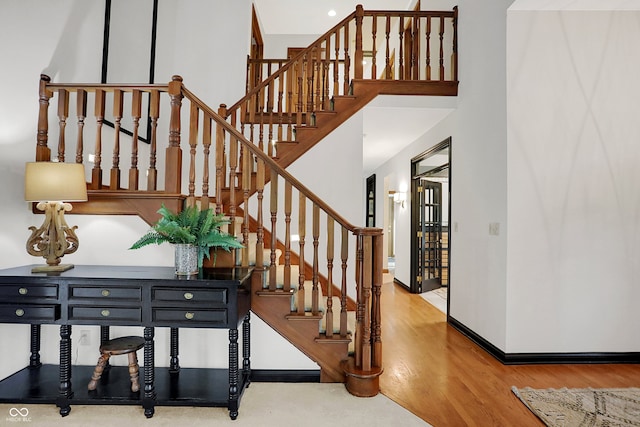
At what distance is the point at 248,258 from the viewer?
8.43ft

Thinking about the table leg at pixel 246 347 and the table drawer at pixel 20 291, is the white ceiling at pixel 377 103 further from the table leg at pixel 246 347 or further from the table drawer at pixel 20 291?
the table drawer at pixel 20 291

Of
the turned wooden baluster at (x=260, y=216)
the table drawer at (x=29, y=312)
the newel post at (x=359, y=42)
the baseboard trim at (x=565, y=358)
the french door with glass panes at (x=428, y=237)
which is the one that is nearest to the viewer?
the table drawer at (x=29, y=312)

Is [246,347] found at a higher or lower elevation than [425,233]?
lower

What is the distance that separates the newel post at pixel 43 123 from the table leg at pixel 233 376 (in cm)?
187

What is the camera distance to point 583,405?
7.41 ft

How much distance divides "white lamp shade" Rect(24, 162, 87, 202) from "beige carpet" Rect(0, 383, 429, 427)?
133 centimetres

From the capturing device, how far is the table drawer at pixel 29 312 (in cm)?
203

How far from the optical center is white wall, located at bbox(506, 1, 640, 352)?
300 centimetres

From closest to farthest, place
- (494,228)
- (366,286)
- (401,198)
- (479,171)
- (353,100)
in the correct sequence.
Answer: (366,286), (494,228), (479,171), (353,100), (401,198)

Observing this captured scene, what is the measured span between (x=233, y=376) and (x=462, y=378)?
1.79 m

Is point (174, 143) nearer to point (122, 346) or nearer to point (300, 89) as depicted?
point (122, 346)

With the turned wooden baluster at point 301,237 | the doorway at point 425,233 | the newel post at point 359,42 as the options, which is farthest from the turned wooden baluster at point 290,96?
the doorway at point 425,233

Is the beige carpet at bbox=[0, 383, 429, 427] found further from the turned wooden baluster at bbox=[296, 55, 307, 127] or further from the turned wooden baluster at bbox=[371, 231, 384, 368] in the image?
the turned wooden baluster at bbox=[296, 55, 307, 127]

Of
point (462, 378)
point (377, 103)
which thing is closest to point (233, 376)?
point (462, 378)
